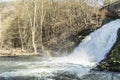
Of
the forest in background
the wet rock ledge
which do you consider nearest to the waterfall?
the forest in background

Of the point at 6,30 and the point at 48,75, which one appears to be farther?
the point at 6,30

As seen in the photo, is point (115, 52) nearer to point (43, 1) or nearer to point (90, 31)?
point (90, 31)

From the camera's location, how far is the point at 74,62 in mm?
27062

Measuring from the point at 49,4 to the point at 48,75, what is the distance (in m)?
23.3

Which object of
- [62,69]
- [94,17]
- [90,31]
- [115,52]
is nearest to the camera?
[62,69]

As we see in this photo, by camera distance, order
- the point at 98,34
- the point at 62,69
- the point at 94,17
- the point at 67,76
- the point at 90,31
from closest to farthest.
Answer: the point at 67,76 < the point at 62,69 < the point at 98,34 < the point at 90,31 < the point at 94,17

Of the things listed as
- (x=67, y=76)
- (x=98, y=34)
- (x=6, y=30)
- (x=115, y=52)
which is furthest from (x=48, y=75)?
(x=6, y=30)

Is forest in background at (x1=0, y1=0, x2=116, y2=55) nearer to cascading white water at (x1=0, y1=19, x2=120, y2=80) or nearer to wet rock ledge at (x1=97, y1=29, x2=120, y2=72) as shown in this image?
cascading white water at (x1=0, y1=19, x2=120, y2=80)

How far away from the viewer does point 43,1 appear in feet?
141

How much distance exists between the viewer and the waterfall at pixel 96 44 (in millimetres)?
29297

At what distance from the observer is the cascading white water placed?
2139cm

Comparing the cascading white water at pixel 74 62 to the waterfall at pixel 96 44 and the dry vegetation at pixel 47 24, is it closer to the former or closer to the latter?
the waterfall at pixel 96 44

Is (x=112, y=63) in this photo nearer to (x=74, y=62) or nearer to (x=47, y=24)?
(x=74, y=62)

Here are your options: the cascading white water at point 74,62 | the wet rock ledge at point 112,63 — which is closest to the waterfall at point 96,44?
the cascading white water at point 74,62
